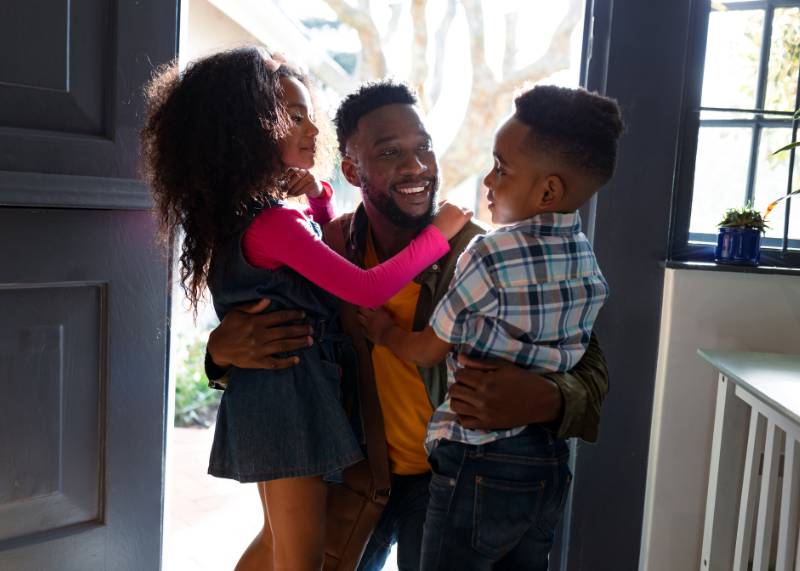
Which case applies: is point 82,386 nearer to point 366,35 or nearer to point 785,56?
point 785,56

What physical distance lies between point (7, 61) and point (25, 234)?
0.34m

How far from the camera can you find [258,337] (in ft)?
4.24

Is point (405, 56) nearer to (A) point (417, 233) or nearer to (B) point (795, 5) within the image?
(B) point (795, 5)

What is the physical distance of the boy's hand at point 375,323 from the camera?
1.35 meters

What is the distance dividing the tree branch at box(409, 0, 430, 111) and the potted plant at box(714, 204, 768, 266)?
365cm

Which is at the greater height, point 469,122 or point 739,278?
point 469,122

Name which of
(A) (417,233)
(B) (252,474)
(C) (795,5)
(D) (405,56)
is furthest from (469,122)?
(B) (252,474)

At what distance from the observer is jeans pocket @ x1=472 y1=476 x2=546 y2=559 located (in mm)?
1190

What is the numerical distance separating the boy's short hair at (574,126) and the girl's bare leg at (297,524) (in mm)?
745

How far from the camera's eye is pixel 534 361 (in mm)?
1248

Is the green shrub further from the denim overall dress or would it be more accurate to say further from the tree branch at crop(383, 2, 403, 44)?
the denim overall dress

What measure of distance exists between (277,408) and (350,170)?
21.5 inches

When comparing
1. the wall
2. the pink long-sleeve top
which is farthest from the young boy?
the wall

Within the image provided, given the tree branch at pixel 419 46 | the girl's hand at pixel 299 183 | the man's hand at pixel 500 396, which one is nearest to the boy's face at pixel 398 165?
the girl's hand at pixel 299 183
